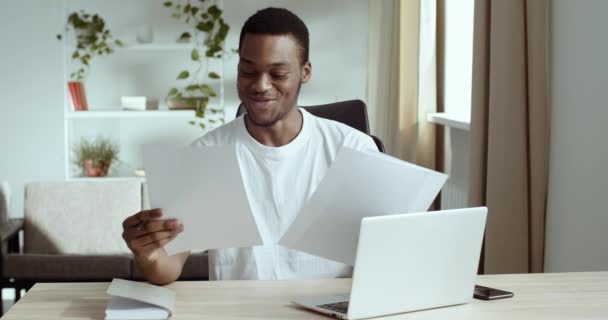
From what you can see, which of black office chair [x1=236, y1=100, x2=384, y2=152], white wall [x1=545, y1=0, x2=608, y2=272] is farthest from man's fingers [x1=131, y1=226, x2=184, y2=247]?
white wall [x1=545, y1=0, x2=608, y2=272]

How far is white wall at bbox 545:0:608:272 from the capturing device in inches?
99.3

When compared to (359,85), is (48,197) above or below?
below

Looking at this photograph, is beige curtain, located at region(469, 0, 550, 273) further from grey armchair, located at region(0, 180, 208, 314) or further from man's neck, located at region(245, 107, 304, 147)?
grey armchair, located at region(0, 180, 208, 314)

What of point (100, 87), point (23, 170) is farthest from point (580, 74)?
point (23, 170)

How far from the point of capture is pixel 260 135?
6.91 feet

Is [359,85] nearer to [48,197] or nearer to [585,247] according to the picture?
[48,197]

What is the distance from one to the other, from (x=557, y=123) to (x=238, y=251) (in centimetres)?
123

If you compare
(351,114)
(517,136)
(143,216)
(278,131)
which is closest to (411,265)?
(143,216)

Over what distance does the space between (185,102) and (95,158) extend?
2.25 feet

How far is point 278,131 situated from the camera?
2.10 m

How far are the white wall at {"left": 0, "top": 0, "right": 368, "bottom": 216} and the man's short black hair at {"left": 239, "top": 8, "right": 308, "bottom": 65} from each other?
12.9 feet

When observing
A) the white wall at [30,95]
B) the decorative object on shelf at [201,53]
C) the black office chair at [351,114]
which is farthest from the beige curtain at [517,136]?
the white wall at [30,95]

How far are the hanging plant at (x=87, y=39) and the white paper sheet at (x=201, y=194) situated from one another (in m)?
4.03

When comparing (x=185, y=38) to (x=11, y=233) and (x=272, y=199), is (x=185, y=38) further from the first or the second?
(x=272, y=199)
